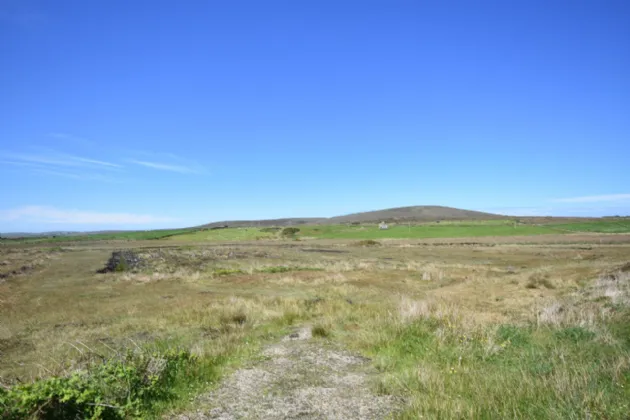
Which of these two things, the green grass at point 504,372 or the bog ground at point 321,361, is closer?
the green grass at point 504,372

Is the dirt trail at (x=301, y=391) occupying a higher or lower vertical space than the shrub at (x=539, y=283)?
higher

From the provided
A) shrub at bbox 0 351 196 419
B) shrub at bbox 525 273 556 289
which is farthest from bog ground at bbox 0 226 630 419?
shrub at bbox 525 273 556 289

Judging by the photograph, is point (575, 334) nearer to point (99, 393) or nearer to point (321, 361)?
point (321, 361)

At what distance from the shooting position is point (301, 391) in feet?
22.0

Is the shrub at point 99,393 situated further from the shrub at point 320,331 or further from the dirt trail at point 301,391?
the shrub at point 320,331

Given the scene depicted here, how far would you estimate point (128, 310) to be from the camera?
18.4m

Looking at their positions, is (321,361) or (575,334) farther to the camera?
(575,334)

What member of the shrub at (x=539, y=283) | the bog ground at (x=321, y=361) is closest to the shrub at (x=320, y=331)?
the bog ground at (x=321, y=361)

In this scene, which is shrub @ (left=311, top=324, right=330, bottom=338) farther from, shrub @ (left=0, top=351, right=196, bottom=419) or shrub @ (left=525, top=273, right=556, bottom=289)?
shrub @ (left=525, top=273, right=556, bottom=289)

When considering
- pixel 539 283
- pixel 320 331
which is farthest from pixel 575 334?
pixel 539 283

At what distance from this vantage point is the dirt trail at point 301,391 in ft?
19.0

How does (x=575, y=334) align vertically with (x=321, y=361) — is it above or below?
above

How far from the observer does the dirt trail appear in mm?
5805

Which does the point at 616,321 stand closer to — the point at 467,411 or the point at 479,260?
the point at 467,411
